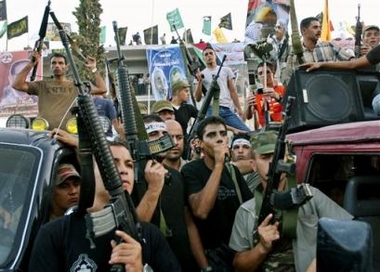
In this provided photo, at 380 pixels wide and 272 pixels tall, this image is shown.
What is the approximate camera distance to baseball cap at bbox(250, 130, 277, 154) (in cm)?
316

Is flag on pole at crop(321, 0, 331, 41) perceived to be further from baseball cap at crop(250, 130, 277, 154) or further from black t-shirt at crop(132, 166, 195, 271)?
black t-shirt at crop(132, 166, 195, 271)

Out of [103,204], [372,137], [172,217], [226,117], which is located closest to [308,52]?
[226,117]

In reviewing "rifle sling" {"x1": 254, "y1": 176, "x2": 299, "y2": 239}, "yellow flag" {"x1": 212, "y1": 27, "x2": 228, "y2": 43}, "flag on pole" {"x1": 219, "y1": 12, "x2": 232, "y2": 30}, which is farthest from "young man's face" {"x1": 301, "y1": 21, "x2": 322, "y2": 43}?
"flag on pole" {"x1": 219, "y1": 12, "x2": 232, "y2": 30}

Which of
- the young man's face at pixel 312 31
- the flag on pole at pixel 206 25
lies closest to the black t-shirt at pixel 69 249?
the young man's face at pixel 312 31

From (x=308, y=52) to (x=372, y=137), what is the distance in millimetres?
3521

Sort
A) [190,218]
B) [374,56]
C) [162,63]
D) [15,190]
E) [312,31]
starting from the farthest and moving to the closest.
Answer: [162,63]
[312,31]
[374,56]
[190,218]
[15,190]

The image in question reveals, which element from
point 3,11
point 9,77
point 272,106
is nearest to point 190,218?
point 272,106

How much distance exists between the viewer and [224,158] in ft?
11.5

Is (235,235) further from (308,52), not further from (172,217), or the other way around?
(308,52)

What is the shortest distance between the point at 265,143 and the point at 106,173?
121 cm

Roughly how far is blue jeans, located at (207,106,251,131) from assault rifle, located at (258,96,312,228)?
4.50 m

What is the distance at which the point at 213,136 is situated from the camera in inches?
146

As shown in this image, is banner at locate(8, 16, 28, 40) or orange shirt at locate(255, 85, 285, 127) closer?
orange shirt at locate(255, 85, 285, 127)

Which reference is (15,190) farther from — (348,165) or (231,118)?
(231,118)
